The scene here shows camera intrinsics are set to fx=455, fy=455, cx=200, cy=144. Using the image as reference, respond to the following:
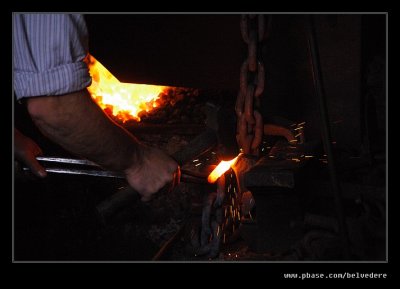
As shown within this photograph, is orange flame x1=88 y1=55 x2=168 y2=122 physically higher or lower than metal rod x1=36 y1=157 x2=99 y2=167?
higher

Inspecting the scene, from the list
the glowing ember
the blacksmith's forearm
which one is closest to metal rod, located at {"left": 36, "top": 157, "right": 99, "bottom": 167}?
the blacksmith's forearm

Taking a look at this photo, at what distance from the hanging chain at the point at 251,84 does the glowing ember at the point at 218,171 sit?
391 mm

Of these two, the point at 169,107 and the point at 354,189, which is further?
the point at 169,107

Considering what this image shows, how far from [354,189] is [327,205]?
33cm

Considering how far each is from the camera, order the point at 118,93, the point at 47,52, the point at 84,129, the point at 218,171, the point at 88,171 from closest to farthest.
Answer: the point at 47,52, the point at 84,129, the point at 88,171, the point at 218,171, the point at 118,93

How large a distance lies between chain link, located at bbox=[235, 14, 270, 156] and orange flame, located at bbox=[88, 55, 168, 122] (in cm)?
280

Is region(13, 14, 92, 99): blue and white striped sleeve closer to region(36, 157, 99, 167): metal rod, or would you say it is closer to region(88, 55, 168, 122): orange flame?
region(36, 157, 99, 167): metal rod

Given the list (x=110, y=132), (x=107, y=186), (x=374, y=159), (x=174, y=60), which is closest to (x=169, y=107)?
(x=174, y=60)

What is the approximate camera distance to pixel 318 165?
305 cm

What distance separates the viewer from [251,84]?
7.36 feet

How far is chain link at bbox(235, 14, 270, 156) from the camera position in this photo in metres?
2.11

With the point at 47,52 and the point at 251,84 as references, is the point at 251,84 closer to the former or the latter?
the point at 251,84

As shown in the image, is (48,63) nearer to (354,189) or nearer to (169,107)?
(354,189)

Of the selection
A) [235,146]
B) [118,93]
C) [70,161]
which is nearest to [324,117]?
[235,146]
